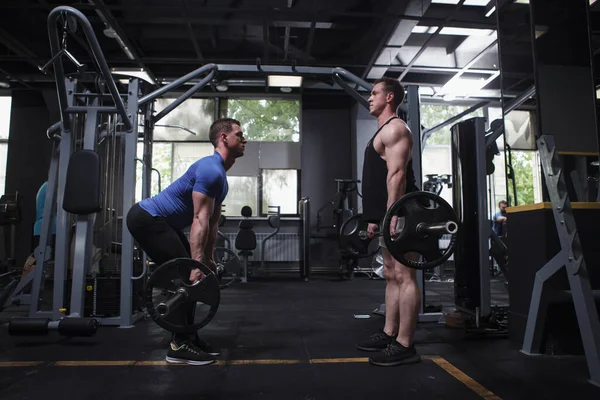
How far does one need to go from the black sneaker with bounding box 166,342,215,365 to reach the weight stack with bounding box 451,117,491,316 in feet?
5.95

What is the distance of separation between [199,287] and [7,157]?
278 inches

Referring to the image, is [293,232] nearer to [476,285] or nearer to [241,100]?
[241,100]

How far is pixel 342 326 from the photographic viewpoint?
2.88 meters

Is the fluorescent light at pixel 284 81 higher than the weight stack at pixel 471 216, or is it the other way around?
the fluorescent light at pixel 284 81

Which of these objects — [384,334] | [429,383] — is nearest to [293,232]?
[384,334]

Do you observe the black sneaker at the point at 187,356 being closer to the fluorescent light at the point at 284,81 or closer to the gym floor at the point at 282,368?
the gym floor at the point at 282,368

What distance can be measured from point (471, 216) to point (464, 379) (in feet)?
4.59

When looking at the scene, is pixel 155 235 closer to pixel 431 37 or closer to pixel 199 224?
pixel 199 224

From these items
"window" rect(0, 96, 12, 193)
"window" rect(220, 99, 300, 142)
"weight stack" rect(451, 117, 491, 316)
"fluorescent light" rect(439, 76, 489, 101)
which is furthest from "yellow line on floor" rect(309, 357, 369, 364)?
"window" rect(0, 96, 12, 193)

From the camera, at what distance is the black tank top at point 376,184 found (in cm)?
212

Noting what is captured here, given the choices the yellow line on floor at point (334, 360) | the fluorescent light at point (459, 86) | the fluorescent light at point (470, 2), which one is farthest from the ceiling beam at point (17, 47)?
the fluorescent light at point (459, 86)

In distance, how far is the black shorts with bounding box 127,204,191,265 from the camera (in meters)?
2.02

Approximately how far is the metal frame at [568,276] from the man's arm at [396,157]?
683 millimetres

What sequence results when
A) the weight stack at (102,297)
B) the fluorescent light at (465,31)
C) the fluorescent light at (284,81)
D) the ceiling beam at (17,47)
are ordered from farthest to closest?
1. the fluorescent light at (284,81)
2. the fluorescent light at (465,31)
3. the ceiling beam at (17,47)
4. the weight stack at (102,297)
